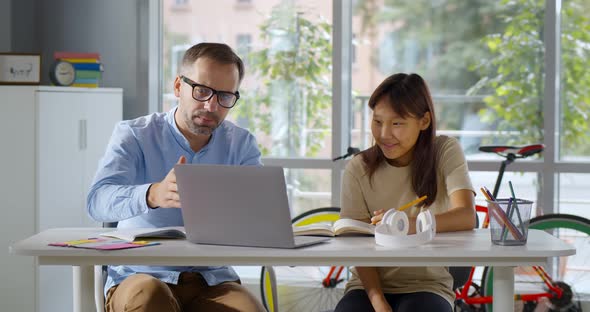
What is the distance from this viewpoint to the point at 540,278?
4047 mm

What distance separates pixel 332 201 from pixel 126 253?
239 cm

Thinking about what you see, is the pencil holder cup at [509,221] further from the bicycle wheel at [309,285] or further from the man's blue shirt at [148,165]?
the bicycle wheel at [309,285]

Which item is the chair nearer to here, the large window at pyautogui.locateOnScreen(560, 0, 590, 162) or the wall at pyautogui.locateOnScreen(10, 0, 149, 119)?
the wall at pyautogui.locateOnScreen(10, 0, 149, 119)

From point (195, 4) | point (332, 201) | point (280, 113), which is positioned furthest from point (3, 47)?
point (332, 201)

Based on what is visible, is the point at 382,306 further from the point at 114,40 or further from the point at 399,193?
the point at 114,40

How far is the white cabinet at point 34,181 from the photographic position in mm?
3666

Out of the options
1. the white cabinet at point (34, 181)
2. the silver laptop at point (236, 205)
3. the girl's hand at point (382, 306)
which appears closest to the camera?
the silver laptop at point (236, 205)

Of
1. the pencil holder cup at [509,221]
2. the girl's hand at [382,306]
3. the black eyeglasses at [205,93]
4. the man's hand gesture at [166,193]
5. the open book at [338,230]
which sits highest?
the black eyeglasses at [205,93]

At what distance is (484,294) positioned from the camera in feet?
13.0

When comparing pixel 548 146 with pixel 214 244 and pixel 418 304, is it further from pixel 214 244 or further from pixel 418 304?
pixel 214 244

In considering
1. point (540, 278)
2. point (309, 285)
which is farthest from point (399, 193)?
point (309, 285)

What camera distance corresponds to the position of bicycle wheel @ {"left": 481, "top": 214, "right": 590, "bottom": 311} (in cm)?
396

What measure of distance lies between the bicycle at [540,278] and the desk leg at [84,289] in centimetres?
210

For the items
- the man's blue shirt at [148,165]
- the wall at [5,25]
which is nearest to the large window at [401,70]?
the wall at [5,25]
